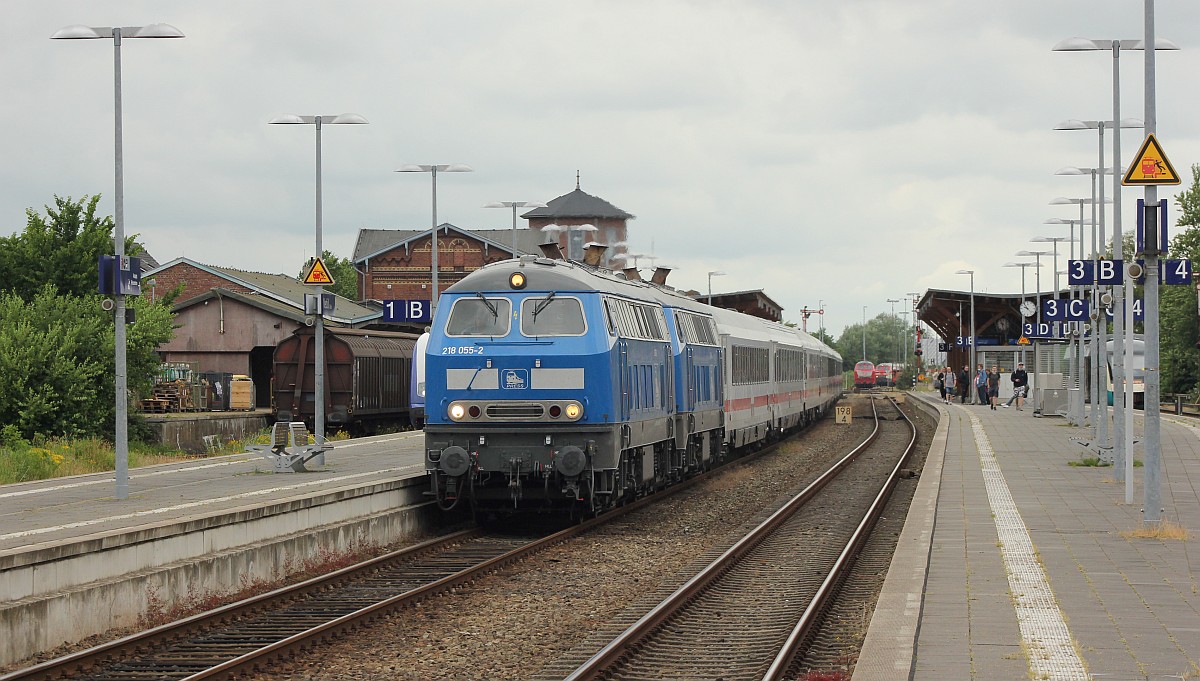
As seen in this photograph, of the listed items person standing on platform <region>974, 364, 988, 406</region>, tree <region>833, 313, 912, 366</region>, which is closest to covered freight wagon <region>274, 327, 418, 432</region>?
person standing on platform <region>974, 364, 988, 406</region>

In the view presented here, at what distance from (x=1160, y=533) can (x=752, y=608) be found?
518 centimetres

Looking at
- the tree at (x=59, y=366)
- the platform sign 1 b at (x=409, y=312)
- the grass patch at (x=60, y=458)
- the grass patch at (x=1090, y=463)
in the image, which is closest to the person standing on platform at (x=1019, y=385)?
the platform sign 1 b at (x=409, y=312)

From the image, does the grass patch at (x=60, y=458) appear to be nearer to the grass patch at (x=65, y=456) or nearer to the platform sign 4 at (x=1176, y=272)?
the grass patch at (x=65, y=456)

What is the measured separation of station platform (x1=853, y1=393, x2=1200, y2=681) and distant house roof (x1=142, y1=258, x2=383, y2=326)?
29.8 meters

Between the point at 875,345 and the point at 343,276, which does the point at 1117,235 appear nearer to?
the point at 343,276

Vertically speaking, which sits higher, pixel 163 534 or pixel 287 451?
pixel 287 451

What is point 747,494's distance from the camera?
23.2 meters

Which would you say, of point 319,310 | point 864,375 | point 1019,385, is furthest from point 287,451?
point 864,375

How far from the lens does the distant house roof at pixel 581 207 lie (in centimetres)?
11231

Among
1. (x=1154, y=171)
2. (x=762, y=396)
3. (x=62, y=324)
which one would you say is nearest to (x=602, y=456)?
(x=1154, y=171)

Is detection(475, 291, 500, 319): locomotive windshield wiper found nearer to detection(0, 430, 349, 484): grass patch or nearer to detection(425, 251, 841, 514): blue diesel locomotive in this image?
detection(425, 251, 841, 514): blue diesel locomotive

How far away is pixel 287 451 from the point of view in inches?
838

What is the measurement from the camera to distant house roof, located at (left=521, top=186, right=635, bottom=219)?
4422 inches

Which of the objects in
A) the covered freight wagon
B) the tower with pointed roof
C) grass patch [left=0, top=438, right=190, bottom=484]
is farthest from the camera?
the tower with pointed roof
